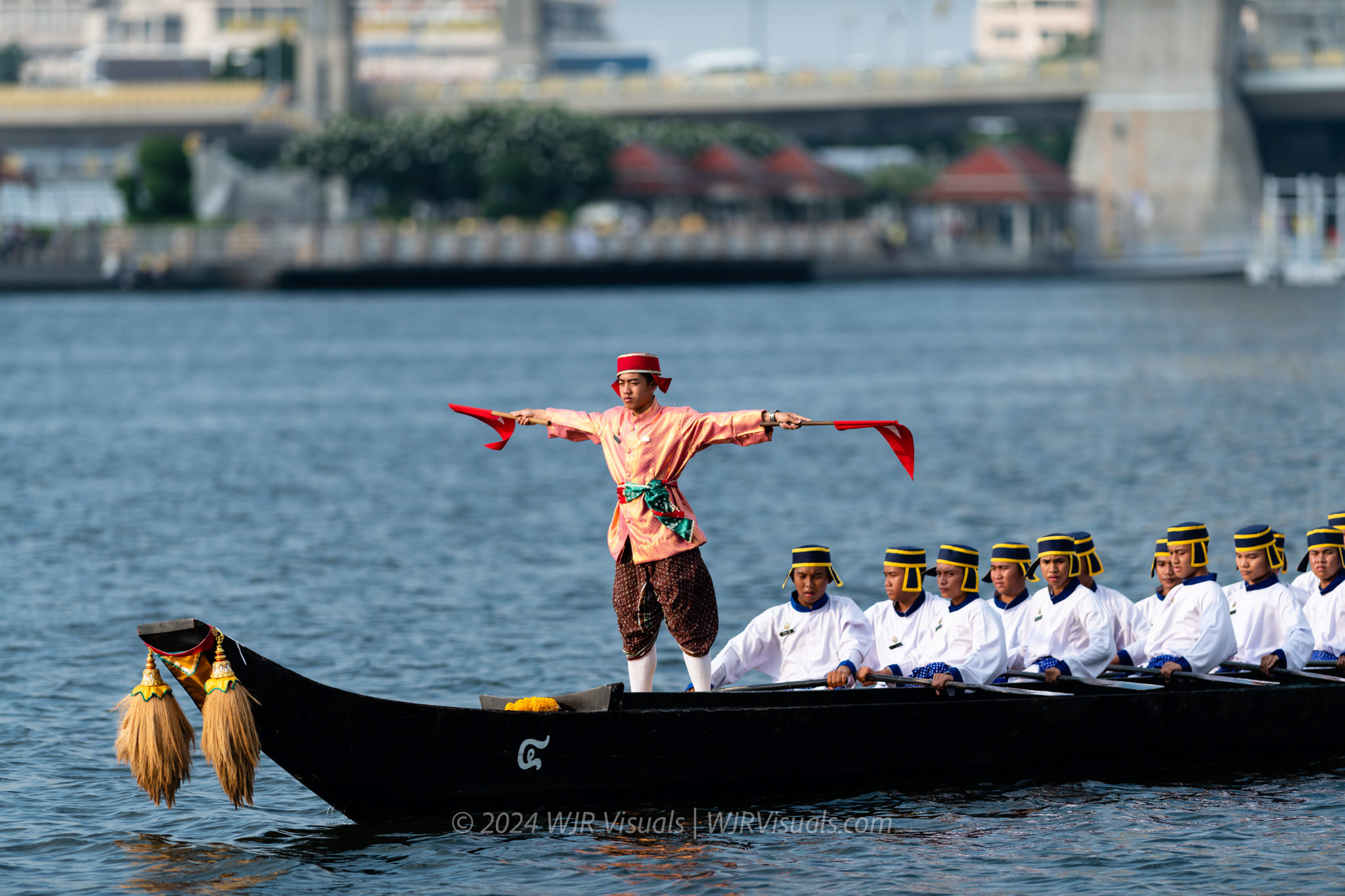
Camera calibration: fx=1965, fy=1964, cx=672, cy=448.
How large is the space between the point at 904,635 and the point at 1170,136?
88.7 meters

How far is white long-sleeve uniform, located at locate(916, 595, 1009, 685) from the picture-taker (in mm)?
13523

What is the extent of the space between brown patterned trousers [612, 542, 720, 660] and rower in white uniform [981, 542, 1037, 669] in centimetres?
234

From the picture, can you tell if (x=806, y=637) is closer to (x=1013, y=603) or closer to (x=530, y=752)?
(x=1013, y=603)

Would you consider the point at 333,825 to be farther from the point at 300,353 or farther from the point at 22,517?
the point at 300,353

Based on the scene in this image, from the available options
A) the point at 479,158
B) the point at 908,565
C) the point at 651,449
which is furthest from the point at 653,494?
the point at 479,158

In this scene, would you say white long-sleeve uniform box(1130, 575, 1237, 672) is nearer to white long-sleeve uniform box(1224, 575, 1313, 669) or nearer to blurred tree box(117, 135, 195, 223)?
white long-sleeve uniform box(1224, 575, 1313, 669)

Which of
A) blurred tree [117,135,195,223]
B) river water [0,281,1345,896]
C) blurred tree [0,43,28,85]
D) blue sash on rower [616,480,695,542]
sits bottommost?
river water [0,281,1345,896]

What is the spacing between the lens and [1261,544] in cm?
1471

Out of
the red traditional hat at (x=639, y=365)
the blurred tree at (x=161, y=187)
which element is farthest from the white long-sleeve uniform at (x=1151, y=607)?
the blurred tree at (x=161, y=187)

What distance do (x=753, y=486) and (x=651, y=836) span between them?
2058cm

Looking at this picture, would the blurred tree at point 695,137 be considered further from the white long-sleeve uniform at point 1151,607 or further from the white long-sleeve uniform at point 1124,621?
the white long-sleeve uniform at point 1124,621

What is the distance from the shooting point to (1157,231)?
99.2m

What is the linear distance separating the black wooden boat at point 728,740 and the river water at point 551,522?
5.0 inches

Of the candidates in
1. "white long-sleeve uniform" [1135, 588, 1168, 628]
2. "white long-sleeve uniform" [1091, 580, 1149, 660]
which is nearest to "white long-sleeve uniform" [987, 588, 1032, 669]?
"white long-sleeve uniform" [1091, 580, 1149, 660]
